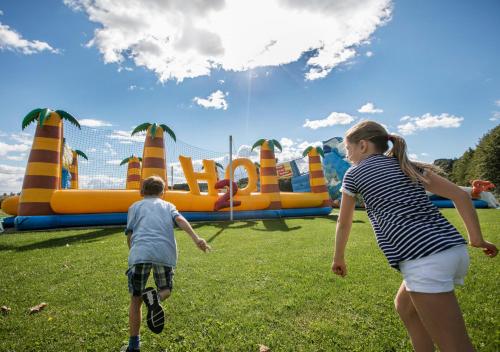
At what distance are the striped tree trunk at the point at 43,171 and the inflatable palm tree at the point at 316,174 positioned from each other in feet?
42.7

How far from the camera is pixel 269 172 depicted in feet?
50.9

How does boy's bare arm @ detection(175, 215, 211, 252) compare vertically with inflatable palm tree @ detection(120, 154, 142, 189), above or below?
below

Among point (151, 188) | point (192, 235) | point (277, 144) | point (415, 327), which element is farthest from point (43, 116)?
point (415, 327)

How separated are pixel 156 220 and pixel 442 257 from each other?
8.06 feet

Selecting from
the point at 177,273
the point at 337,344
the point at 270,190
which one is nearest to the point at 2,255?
the point at 177,273

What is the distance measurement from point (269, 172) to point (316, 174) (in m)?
3.56

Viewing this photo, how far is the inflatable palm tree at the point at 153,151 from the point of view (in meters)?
12.3

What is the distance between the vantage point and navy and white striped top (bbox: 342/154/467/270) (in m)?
1.54

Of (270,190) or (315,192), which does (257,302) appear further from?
(315,192)

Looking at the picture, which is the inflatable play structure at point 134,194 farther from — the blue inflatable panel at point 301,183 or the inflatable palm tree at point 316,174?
the blue inflatable panel at point 301,183

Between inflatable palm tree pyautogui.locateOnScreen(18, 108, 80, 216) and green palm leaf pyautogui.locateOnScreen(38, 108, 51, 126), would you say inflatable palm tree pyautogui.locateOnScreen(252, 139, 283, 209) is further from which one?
green palm leaf pyautogui.locateOnScreen(38, 108, 51, 126)

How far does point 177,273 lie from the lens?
Result: 4879 millimetres

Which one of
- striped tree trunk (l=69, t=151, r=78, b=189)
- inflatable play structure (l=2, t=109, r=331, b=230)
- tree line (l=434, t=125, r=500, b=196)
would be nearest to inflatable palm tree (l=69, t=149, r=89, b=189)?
striped tree trunk (l=69, t=151, r=78, b=189)

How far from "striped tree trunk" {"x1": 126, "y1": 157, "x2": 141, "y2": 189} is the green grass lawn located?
14.8 meters
